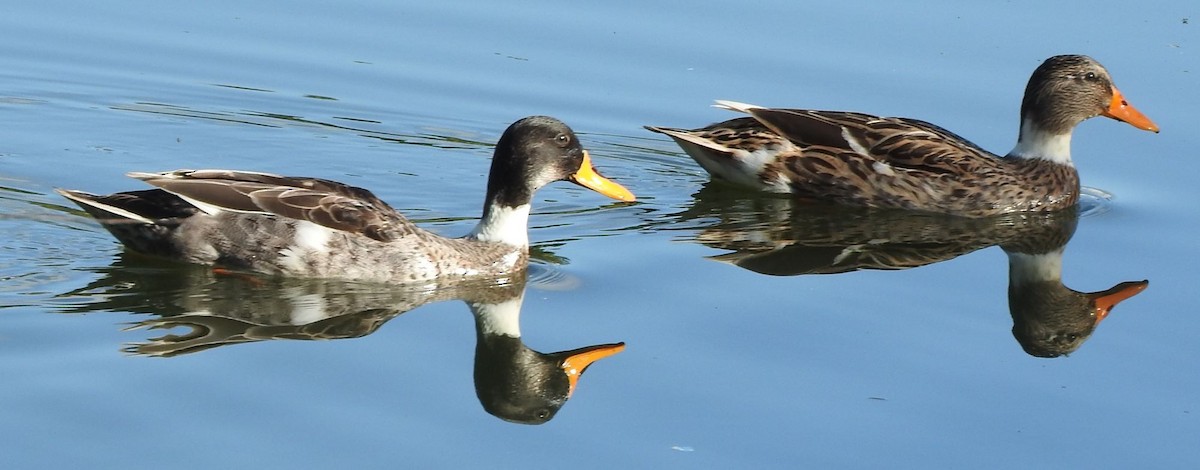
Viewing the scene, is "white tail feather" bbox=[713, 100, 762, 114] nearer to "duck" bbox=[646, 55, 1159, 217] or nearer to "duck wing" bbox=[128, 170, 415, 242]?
"duck" bbox=[646, 55, 1159, 217]

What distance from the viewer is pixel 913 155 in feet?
43.2

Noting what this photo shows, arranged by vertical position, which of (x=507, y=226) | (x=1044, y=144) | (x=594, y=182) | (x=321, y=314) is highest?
(x=1044, y=144)

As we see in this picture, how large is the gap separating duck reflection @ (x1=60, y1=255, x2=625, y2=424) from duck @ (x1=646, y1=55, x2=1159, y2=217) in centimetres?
294

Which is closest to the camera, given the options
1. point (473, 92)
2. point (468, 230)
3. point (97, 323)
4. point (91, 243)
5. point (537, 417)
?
point (537, 417)

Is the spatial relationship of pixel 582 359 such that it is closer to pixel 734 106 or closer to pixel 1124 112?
pixel 734 106

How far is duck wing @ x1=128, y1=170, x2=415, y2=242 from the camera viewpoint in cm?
1054

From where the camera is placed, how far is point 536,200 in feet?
42.1

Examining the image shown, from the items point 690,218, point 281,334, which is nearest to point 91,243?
point 281,334

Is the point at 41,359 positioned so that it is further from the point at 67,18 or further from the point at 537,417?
the point at 67,18

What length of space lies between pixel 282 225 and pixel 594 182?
1.99 meters

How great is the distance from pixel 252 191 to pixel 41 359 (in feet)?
6.81

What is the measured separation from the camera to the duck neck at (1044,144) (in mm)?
13438

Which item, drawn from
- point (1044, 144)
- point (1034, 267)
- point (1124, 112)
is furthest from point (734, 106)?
point (1124, 112)

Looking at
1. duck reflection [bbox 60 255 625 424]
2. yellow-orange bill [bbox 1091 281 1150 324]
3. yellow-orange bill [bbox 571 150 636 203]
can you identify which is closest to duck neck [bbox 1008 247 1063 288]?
yellow-orange bill [bbox 1091 281 1150 324]
